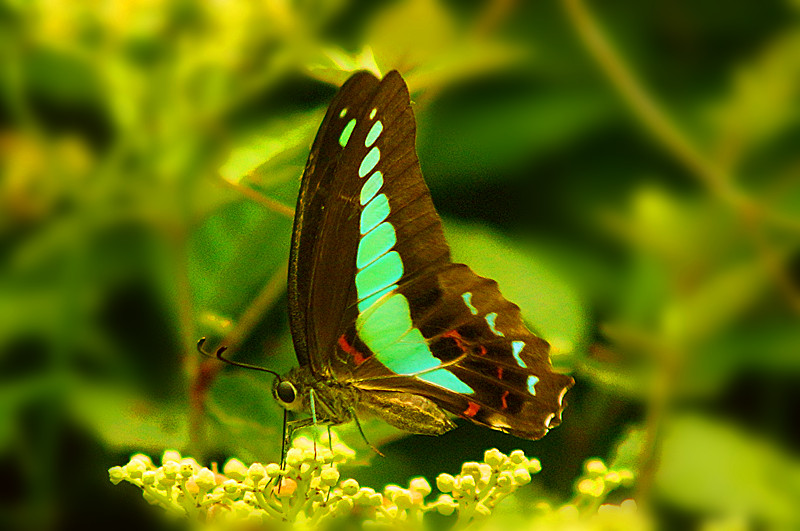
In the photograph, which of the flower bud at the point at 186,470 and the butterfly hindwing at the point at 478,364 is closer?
the flower bud at the point at 186,470

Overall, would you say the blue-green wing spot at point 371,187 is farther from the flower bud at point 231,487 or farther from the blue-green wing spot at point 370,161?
the flower bud at point 231,487

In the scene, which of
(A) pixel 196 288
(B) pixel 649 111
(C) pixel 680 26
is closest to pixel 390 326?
(A) pixel 196 288

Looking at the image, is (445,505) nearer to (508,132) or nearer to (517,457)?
(517,457)

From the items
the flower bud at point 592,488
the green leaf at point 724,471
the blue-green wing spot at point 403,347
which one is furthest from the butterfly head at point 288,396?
the green leaf at point 724,471

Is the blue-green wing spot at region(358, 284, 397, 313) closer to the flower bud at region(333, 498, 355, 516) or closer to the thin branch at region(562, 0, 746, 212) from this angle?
the flower bud at region(333, 498, 355, 516)

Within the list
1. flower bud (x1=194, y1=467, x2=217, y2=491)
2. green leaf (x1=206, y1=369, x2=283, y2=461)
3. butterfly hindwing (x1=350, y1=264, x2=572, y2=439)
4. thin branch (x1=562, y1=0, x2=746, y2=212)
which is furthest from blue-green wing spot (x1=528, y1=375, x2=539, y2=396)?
thin branch (x1=562, y1=0, x2=746, y2=212)

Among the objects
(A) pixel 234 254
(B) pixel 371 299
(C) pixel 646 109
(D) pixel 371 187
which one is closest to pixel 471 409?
(B) pixel 371 299

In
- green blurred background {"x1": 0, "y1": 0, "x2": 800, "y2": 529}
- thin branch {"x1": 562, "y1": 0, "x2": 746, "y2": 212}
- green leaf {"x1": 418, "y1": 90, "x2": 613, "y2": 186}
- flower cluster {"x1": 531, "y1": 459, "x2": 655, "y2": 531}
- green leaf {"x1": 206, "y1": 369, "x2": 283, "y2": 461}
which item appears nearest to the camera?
flower cluster {"x1": 531, "y1": 459, "x2": 655, "y2": 531}
